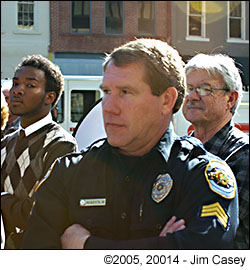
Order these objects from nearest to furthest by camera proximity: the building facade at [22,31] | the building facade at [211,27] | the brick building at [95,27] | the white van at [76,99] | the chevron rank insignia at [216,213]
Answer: the chevron rank insignia at [216,213] < the white van at [76,99] < the building facade at [22,31] < the brick building at [95,27] < the building facade at [211,27]

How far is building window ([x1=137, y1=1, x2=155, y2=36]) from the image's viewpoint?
→ 57.7 feet

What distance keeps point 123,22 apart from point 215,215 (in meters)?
16.6

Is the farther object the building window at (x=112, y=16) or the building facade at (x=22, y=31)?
the building window at (x=112, y=16)

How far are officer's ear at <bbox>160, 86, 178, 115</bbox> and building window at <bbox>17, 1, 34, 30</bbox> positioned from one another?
52.3 ft

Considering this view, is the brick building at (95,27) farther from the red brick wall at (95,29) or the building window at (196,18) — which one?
the building window at (196,18)

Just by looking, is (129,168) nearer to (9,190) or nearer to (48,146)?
(48,146)

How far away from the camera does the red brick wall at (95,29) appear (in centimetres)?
1676

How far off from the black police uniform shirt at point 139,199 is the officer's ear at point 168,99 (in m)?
0.09

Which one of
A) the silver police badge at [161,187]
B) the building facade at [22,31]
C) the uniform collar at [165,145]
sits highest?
the building facade at [22,31]

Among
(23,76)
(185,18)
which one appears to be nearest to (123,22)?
(185,18)

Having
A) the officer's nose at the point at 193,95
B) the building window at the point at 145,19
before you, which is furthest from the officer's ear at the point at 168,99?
the building window at the point at 145,19

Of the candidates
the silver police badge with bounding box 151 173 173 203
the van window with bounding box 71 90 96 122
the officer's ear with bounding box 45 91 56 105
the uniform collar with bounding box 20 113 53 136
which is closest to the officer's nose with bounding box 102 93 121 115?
the silver police badge with bounding box 151 173 173 203

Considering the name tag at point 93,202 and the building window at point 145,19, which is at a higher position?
the building window at point 145,19

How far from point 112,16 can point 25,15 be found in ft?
10.5
